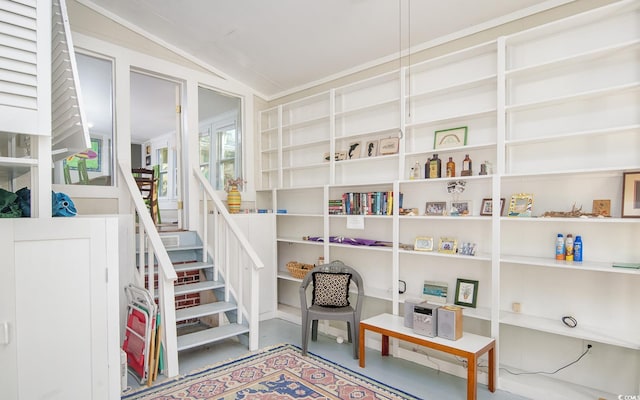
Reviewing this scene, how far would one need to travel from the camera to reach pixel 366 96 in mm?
4172

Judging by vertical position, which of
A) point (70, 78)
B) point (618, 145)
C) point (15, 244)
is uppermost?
point (70, 78)

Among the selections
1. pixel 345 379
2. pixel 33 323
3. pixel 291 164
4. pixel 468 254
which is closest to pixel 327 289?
pixel 345 379

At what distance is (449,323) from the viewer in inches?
113

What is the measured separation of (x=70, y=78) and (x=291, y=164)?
9.85 feet

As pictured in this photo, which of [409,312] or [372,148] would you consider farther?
[372,148]

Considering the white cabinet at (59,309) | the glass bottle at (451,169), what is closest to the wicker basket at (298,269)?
the glass bottle at (451,169)

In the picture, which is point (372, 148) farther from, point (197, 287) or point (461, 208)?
point (197, 287)

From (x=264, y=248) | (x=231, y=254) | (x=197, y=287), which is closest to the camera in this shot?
(x=197, y=287)

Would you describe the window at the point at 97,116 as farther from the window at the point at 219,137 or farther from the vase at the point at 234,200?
the vase at the point at 234,200

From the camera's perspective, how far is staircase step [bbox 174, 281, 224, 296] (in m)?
3.71

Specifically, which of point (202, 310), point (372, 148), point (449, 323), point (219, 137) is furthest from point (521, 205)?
point (219, 137)

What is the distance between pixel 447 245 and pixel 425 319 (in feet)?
2.46

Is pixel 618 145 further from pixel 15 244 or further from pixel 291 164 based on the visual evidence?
pixel 15 244

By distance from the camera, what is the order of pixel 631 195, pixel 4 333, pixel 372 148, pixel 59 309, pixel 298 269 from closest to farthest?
pixel 4 333
pixel 59 309
pixel 631 195
pixel 372 148
pixel 298 269
